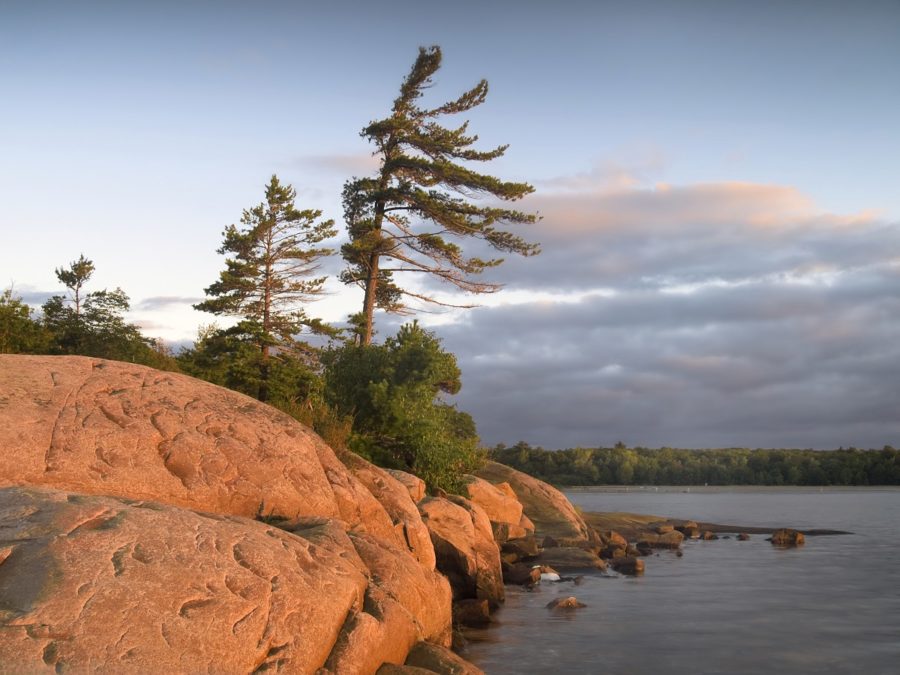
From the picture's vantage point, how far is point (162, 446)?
1152cm

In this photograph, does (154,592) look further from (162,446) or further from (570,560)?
(570,560)

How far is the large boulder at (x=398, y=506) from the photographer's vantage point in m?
14.0

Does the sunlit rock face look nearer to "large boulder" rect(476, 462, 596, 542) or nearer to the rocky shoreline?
the rocky shoreline

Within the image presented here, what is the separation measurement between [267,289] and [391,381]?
18.7 meters

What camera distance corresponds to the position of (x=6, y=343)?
82.0 ft

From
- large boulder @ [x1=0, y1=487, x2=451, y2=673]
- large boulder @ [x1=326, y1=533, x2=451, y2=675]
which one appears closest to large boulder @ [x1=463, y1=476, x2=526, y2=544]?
large boulder @ [x1=326, y1=533, x2=451, y2=675]

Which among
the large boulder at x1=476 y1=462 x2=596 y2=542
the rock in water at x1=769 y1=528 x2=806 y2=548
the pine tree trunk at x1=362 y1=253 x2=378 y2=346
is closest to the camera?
the large boulder at x1=476 y1=462 x2=596 y2=542

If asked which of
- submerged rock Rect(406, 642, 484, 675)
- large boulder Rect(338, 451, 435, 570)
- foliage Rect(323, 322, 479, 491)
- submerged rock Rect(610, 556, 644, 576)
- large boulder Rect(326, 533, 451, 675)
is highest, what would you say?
foliage Rect(323, 322, 479, 491)

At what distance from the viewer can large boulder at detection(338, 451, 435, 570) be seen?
14.0 metres

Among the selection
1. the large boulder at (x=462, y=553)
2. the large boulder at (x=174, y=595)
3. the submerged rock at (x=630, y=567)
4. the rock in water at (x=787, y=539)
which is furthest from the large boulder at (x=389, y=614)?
the rock in water at (x=787, y=539)

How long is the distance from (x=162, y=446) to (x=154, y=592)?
4299 mm

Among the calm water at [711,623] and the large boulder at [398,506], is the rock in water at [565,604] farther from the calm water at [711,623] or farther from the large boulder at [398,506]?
the large boulder at [398,506]

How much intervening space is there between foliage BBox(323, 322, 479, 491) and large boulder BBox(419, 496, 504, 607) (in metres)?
4.62

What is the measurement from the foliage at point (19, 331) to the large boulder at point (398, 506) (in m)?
14.9
